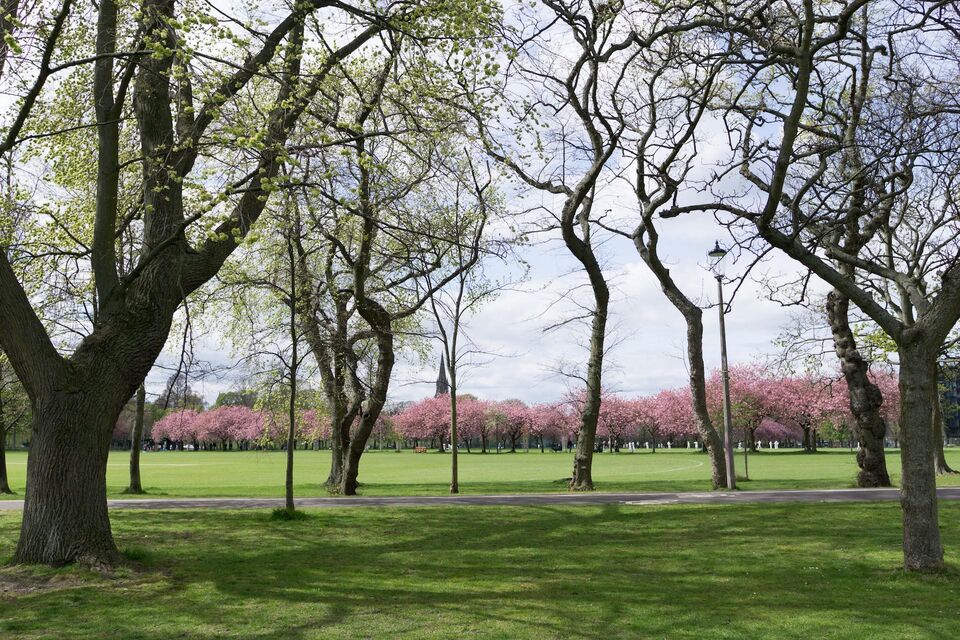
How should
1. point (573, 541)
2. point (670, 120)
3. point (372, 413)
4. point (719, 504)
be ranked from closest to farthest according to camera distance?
1. point (573, 541)
2. point (670, 120)
3. point (719, 504)
4. point (372, 413)

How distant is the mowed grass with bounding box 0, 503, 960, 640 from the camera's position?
7.07 m

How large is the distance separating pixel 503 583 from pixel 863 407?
59.5 ft

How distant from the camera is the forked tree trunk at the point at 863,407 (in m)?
23.2

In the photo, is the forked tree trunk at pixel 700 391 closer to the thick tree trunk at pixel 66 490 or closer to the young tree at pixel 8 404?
the thick tree trunk at pixel 66 490

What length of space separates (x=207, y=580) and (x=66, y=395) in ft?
10.2

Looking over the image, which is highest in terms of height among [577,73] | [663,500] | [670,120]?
[577,73]

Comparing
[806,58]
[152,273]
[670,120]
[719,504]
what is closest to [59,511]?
[152,273]

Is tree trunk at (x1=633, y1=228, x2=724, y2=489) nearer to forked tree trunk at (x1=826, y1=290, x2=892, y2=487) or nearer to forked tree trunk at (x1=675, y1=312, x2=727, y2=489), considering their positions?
forked tree trunk at (x1=675, y1=312, x2=727, y2=489)

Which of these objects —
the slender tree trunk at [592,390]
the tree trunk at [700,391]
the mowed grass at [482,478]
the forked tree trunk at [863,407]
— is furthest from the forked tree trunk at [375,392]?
the forked tree trunk at [863,407]

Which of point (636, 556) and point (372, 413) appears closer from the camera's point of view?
point (636, 556)

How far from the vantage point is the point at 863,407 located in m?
23.4

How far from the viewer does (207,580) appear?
9562 mm

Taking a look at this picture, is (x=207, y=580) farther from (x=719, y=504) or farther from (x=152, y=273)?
(x=719, y=504)

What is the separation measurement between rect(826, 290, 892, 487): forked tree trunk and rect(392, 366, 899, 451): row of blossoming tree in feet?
93.6
